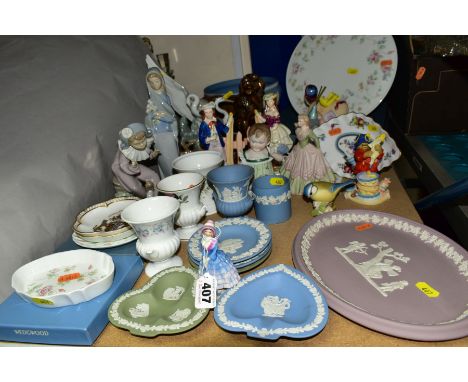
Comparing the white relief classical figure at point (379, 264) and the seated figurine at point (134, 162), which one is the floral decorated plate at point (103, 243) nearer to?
the seated figurine at point (134, 162)

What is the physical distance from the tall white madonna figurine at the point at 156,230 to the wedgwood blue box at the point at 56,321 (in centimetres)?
13

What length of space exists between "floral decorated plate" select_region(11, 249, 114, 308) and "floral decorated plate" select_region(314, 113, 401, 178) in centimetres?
94

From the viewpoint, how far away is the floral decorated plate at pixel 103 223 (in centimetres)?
120

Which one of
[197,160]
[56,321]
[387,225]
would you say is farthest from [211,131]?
[56,321]

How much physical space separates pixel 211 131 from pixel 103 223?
54 cm

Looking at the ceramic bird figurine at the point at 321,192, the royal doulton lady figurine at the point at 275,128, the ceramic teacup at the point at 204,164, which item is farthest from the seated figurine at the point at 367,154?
the ceramic teacup at the point at 204,164

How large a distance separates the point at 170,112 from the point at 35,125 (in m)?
0.49

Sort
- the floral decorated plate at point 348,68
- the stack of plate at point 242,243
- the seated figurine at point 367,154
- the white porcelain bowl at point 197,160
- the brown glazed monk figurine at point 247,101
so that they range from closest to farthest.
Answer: the stack of plate at point 242,243, the seated figurine at point 367,154, the white porcelain bowl at point 197,160, the brown glazed monk figurine at point 247,101, the floral decorated plate at point 348,68

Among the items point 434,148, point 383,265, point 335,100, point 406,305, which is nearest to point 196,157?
point 335,100

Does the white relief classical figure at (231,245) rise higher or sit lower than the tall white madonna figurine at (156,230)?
lower

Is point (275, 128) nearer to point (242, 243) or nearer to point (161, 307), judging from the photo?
point (242, 243)

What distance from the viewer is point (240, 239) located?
121cm

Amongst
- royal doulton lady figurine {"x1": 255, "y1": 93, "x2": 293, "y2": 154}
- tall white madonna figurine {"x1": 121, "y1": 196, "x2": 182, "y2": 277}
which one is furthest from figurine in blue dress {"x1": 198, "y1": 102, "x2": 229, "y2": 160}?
tall white madonna figurine {"x1": 121, "y1": 196, "x2": 182, "y2": 277}

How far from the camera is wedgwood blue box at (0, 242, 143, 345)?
36.0 inches
